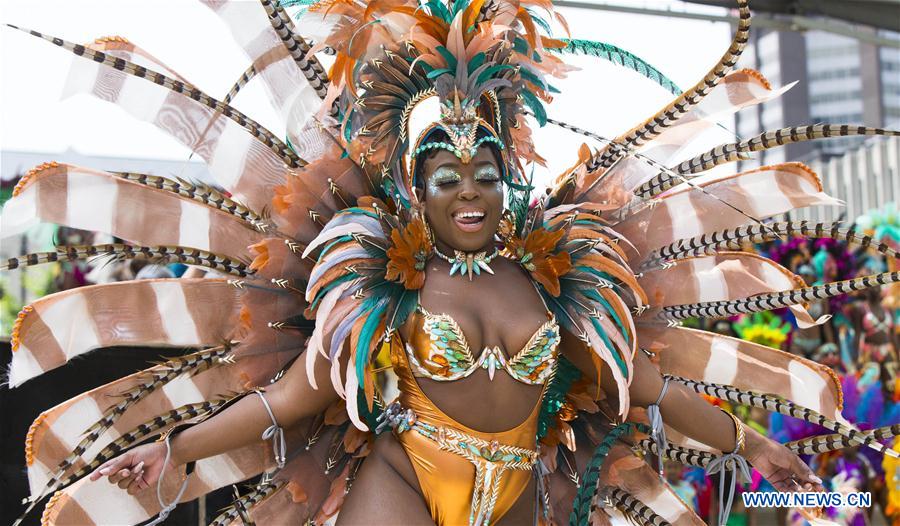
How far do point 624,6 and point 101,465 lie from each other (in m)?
5.74

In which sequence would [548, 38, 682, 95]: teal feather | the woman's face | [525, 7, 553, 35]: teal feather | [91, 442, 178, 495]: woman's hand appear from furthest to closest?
[548, 38, 682, 95]: teal feather
[525, 7, 553, 35]: teal feather
the woman's face
[91, 442, 178, 495]: woman's hand

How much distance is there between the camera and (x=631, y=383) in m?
2.78

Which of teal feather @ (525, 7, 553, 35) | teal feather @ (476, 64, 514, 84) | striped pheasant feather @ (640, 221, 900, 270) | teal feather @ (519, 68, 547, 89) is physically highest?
teal feather @ (525, 7, 553, 35)

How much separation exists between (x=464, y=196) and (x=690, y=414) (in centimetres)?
93

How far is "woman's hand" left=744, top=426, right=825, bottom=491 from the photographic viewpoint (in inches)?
112

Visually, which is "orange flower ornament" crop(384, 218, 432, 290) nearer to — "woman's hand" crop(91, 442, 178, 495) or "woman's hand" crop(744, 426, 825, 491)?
"woman's hand" crop(91, 442, 178, 495)

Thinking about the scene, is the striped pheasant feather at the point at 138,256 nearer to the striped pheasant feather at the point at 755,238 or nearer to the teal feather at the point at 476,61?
the teal feather at the point at 476,61

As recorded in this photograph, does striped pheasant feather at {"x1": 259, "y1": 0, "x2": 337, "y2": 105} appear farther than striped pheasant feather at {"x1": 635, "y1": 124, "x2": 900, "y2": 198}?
Yes

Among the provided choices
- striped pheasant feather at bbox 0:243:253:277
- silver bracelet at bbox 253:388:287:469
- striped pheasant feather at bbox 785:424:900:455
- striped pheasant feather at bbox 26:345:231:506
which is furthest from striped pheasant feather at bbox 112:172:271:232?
striped pheasant feather at bbox 785:424:900:455

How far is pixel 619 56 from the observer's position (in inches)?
121

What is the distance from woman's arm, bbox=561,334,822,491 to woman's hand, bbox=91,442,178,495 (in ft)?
3.75

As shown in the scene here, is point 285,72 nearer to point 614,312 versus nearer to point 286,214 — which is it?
point 286,214

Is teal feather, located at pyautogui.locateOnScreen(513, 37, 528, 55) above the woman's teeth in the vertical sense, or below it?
above

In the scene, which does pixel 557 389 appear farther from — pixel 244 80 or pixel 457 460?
pixel 244 80
